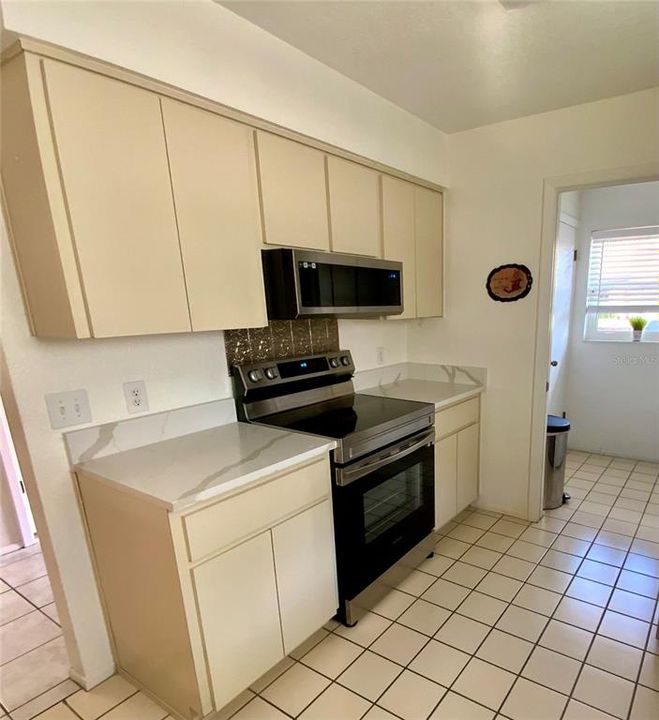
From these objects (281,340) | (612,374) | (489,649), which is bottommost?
(489,649)

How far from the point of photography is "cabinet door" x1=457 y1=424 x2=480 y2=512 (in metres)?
2.63

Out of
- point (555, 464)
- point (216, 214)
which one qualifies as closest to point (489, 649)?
point (555, 464)

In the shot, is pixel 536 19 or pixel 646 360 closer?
pixel 536 19

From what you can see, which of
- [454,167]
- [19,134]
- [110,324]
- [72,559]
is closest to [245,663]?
[72,559]

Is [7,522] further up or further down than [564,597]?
further up

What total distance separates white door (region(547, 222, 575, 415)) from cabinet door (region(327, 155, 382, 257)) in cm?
193

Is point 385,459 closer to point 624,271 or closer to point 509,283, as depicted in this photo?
point 509,283

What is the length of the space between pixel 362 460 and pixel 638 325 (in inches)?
118

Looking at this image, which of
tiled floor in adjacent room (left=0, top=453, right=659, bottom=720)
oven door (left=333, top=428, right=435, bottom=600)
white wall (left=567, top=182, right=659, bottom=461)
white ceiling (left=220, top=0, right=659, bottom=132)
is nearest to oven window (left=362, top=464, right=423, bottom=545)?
oven door (left=333, top=428, right=435, bottom=600)

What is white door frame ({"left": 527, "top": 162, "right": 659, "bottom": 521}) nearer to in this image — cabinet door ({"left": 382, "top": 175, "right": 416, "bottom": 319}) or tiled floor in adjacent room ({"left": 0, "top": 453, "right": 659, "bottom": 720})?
tiled floor in adjacent room ({"left": 0, "top": 453, "right": 659, "bottom": 720})

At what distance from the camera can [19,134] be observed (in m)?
1.20

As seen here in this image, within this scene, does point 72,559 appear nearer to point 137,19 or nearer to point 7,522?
point 7,522

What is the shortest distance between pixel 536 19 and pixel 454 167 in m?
1.17

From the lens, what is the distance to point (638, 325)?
11.3ft
